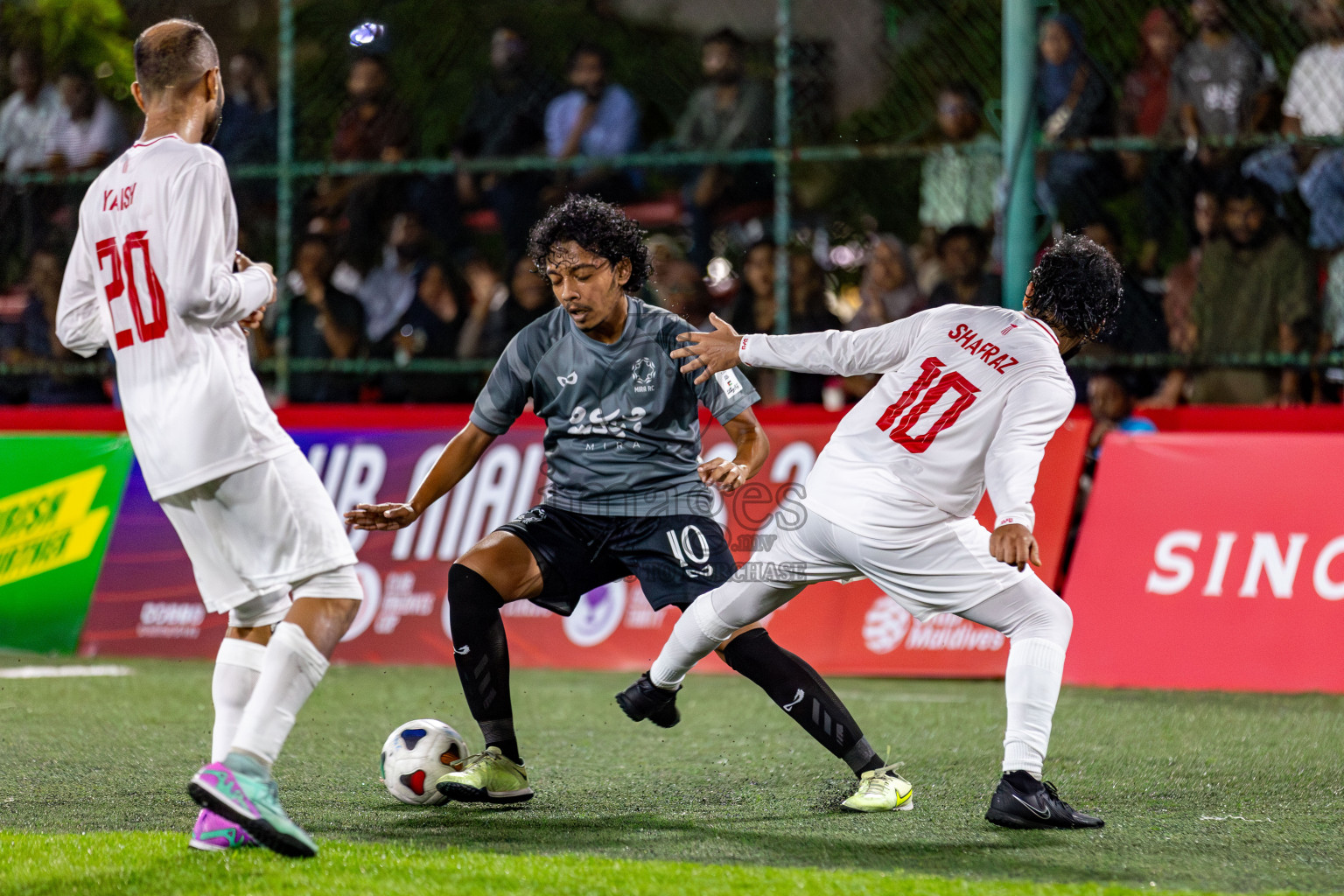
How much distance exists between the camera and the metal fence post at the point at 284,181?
33.4 feet

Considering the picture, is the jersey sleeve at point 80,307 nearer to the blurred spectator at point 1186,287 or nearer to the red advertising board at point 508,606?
the red advertising board at point 508,606

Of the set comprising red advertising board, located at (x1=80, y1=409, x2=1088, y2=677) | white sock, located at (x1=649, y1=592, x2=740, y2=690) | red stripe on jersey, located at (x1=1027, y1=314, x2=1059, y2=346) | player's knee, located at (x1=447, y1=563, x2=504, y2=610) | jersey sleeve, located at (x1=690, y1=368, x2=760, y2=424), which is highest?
red stripe on jersey, located at (x1=1027, y1=314, x2=1059, y2=346)

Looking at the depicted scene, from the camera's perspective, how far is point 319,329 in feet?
33.8

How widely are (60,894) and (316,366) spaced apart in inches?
267

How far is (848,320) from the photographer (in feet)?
31.2

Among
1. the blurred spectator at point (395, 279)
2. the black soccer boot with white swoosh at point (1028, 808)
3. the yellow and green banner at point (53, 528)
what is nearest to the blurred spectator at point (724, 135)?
the blurred spectator at point (395, 279)

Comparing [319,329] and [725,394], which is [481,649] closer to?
[725,394]

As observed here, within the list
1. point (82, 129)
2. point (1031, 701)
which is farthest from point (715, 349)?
point (82, 129)

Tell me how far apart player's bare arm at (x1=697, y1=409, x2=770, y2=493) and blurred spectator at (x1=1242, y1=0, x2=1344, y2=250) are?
5045 millimetres

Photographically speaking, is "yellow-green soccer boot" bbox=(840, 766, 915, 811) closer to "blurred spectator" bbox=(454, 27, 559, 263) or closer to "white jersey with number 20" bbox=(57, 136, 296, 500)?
"white jersey with number 20" bbox=(57, 136, 296, 500)

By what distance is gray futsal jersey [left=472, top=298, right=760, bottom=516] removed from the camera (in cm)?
520

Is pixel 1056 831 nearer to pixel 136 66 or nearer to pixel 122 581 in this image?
pixel 136 66

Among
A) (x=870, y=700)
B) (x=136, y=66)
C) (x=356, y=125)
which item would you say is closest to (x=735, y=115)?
(x=356, y=125)

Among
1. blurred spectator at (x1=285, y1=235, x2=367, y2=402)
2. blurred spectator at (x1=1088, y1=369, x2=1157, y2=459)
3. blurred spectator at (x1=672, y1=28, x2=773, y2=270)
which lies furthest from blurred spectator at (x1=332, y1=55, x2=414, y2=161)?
blurred spectator at (x1=1088, y1=369, x2=1157, y2=459)
